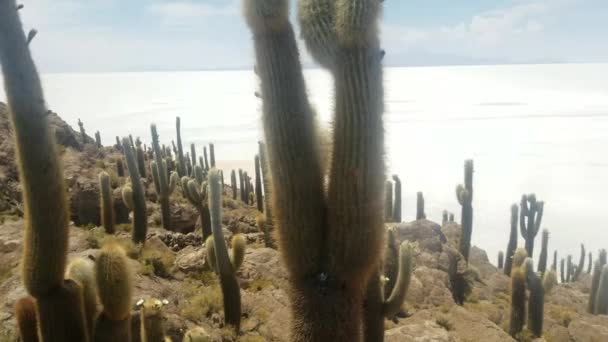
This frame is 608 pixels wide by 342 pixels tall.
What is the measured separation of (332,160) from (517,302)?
1051 cm

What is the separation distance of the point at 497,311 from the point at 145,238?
398 inches

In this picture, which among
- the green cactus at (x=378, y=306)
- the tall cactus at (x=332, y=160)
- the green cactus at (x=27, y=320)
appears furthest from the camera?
the green cactus at (x=378, y=306)

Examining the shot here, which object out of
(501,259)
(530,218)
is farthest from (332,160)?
(501,259)

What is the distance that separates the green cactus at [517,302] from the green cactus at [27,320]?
10.6 m

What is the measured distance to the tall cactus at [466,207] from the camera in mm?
16516

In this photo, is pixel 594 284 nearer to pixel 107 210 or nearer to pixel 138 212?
pixel 138 212

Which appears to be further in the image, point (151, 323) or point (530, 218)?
point (530, 218)

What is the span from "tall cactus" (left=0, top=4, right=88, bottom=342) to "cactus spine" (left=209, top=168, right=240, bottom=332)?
181 inches

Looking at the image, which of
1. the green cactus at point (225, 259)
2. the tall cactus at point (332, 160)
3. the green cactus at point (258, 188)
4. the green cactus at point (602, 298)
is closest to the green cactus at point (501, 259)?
the green cactus at point (602, 298)

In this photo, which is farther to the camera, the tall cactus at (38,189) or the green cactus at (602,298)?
the green cactus at (602,298)

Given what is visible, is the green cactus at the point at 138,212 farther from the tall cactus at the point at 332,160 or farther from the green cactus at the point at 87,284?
the tall cactus at the point at 332,160

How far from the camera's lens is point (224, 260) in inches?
348

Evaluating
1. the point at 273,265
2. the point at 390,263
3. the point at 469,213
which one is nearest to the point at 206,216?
the point at 273,265

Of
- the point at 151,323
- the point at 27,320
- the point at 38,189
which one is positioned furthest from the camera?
the point at 151,323
